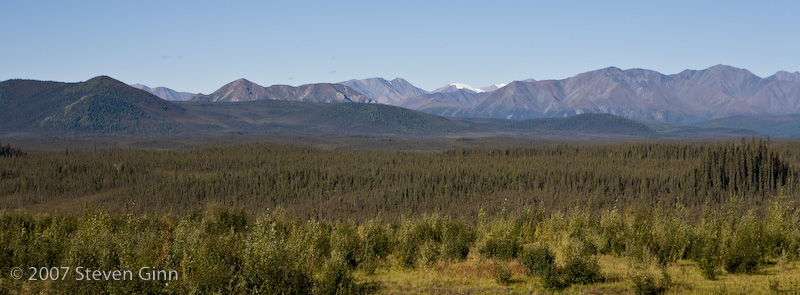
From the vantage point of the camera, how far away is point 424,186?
160375mm

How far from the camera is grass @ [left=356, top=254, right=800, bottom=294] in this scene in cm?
3303

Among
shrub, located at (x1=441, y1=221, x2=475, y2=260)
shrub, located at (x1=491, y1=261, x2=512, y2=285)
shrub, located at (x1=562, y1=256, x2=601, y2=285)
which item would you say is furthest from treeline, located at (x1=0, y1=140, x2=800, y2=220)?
shrub, located at (x1=562, y1=256, x2=601, y2=285)

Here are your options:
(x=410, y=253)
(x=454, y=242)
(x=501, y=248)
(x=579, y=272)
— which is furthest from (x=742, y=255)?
(x=410, y=253)

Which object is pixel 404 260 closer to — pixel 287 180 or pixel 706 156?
pixel 706 156

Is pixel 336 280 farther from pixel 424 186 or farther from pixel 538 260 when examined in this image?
pixel 424 186

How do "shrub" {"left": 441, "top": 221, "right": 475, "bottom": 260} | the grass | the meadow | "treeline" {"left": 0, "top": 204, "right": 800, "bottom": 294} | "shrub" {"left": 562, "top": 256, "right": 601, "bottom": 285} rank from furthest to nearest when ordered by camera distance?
"shrub" {"left": 441, "top": 221, "right": 475, "bottom": 260}, "shrub" {"left": 562, "top": 256, "right": 601, "bottom": 285}, the grass, the meadow, "treeline" {"left": 0, "top": 204, "right": 800, "bottom": 294}

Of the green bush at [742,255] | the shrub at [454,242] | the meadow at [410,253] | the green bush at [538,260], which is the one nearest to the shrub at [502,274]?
the meadow at [410,253]

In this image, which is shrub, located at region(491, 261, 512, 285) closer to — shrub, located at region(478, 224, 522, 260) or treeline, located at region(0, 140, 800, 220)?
shrub, located at region(478, 224, 522, 260)

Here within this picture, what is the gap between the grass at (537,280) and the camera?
33.0m

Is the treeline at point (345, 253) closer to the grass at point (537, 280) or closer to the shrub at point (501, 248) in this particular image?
the shrub at point (501, 248)

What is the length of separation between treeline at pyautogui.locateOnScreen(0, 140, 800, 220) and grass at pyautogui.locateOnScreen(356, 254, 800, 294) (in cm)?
7804

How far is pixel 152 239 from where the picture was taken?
1308 inches

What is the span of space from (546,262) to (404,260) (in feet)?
35.6

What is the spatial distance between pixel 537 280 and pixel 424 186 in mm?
124224
